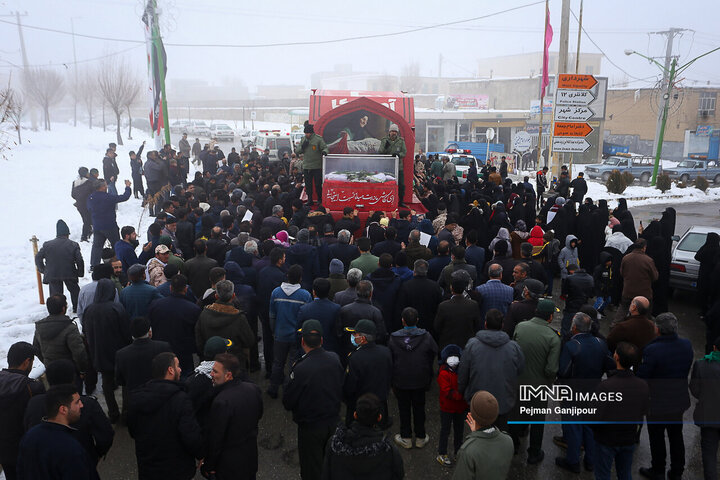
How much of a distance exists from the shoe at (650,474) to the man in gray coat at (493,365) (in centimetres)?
163

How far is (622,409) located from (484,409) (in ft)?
5.68

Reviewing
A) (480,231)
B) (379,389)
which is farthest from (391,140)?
(379,389)

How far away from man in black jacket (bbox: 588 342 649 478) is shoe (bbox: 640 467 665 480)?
0.81m

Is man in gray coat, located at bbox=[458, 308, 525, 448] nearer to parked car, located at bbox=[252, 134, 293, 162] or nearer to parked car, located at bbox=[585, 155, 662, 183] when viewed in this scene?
parked car, located at bbox=[252, 134, 293, 162]

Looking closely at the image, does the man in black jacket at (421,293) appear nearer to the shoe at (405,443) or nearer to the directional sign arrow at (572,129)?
the shoe at (405,443)

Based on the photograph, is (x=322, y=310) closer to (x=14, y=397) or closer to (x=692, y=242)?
(x=14, y=397)

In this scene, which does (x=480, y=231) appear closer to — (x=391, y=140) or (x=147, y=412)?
(x=391, y=140)

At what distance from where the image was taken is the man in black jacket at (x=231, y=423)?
3.85 metres

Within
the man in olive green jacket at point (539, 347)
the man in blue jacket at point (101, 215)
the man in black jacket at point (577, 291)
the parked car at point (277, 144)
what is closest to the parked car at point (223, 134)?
the parked car at point (277, 144)

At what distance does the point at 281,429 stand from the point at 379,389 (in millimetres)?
1683

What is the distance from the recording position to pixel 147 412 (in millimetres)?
3680

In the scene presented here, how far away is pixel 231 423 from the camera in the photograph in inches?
153

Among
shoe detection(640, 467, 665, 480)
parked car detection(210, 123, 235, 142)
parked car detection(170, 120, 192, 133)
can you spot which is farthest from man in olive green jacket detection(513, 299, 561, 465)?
parked car detection(170, 120, 192, 133)

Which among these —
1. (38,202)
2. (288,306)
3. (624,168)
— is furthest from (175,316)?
(624,168)
